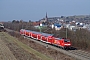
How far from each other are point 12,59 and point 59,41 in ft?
58.4

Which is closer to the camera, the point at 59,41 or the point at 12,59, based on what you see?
the point at 12,59

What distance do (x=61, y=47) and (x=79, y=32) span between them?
10.2 meters

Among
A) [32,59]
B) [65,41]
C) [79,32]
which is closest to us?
[32,59]

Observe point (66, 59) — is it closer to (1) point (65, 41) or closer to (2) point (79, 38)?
(1) point (65, 41)

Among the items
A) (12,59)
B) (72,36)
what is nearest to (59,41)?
(72,36)

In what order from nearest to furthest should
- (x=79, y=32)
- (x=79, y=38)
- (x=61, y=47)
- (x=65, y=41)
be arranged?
(x=65, y=41) → (x=61, y=47) → (x=79, y=38) → (x=79, y=32)

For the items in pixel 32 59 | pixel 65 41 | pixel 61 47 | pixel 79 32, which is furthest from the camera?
pixel 79 32

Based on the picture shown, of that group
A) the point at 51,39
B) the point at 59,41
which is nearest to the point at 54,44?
the point at 51,39

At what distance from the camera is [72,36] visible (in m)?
52.3

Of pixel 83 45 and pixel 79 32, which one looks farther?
pixel 79 32

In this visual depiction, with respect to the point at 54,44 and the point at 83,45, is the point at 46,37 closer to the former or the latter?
the point at 54,44

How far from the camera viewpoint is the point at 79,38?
1857 inches

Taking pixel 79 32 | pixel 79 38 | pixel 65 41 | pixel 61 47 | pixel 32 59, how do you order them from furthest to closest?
pixel 79 32 → pixel 79 38 → pixel 61 47 → pixel 65 41 → pixel 32 59

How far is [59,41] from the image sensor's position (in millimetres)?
42844
